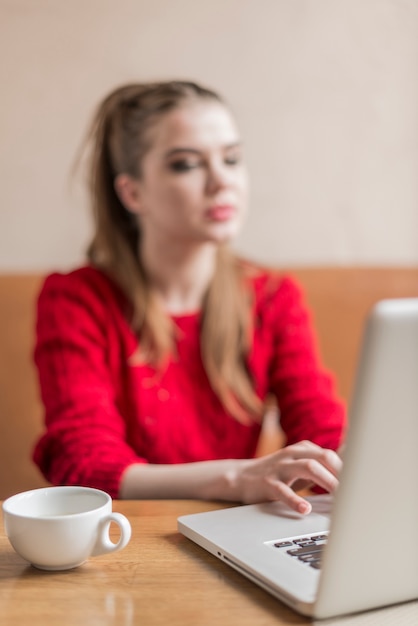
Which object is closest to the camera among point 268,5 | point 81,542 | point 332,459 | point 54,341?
point 81,542

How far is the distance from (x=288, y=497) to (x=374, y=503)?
11.2 inches

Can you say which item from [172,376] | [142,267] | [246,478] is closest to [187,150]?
[142,267]

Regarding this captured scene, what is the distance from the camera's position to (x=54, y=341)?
1312 millimetres

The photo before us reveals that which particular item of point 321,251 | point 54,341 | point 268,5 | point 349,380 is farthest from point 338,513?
point 268,5

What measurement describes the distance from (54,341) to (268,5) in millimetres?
1098

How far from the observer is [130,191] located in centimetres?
151

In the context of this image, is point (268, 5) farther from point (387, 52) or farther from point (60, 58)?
point (60, 58)

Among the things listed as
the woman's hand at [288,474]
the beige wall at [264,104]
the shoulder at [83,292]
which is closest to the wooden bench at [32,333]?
the beige wall at [264,104]

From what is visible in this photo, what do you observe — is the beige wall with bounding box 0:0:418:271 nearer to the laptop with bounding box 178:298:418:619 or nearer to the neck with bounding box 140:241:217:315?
the neck with bounding box 140:241:217:315

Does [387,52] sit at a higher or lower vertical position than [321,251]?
higher

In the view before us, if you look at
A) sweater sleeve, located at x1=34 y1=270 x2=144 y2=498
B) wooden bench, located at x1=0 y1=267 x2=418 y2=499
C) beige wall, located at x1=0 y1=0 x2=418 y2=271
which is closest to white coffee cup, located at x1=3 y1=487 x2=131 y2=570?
sweater sleeve, located at x1=34 y1=270 x2=144 y2=498

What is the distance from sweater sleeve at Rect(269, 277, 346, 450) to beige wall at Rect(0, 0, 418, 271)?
50 cm

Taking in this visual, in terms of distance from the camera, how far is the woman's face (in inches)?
54.5

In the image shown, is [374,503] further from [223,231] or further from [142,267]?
[142,267]
